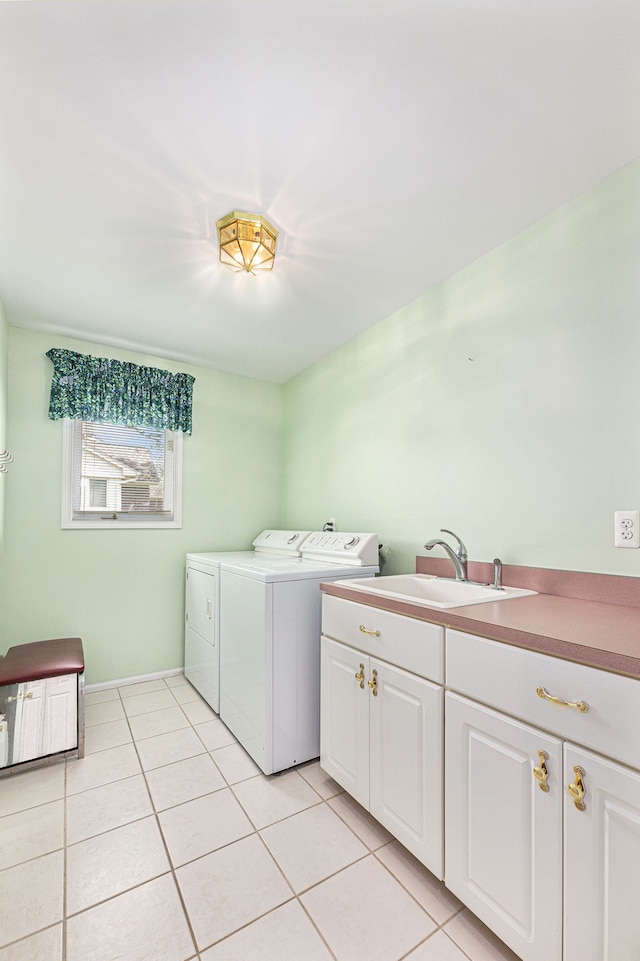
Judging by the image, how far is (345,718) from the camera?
1.75 m

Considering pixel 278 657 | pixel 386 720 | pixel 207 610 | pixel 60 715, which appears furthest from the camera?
pixel 207 610

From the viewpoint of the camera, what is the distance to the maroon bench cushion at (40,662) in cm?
A: 200

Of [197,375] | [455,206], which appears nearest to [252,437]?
[197,375]

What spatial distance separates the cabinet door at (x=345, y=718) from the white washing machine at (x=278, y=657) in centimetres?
17

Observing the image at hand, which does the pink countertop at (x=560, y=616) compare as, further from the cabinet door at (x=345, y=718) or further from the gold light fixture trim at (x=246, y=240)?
the gold light fixture trim at (x=246, y=240)

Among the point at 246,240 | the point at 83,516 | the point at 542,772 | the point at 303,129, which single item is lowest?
the point at 542,772

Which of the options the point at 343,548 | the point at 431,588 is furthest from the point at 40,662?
the point at 431,588

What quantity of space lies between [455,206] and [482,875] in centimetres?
224

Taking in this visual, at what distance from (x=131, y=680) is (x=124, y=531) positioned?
3.49ft

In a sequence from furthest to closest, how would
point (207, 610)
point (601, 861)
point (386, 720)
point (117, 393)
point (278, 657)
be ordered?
point (117, 393)
point (207, 610)
point (278, 657)
point (386, 720)
point (601, 861)

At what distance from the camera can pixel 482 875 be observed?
1152 mm

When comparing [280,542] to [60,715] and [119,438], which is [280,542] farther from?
[60,715]

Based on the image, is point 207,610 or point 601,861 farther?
point 207,610

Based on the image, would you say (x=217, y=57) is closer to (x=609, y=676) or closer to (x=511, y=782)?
(x=609, y=676)
